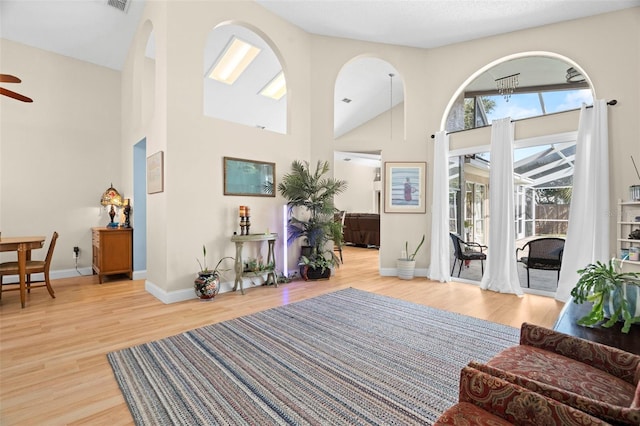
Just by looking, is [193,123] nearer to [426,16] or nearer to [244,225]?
[244,225]

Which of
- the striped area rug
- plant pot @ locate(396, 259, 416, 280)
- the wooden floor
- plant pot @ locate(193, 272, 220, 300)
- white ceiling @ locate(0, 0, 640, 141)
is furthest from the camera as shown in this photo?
plant pot @ locate(396, 259, 416, 280)

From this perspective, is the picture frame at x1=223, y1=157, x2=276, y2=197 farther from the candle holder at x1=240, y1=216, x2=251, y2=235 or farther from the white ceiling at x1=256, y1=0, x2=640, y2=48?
the white ceiling at x1=256, y1=0, x2=640, y2=48

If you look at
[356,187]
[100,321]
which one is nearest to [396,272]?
[100,321]

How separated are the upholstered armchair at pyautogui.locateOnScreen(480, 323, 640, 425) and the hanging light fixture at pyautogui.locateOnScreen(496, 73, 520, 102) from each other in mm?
4272

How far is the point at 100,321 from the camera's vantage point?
3184mm

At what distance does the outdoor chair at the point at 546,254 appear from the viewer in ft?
13.7

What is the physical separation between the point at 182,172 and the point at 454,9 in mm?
4306

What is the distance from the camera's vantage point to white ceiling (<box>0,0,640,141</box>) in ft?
13.1

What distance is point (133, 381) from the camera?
2.05 meters

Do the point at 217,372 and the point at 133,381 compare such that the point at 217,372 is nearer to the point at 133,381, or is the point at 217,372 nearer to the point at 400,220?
the point at 133,381

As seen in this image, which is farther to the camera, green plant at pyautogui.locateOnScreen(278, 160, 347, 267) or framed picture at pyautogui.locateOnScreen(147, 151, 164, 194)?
green plant at pyautogui.locateOnScreen(278, 160, 347, 267)

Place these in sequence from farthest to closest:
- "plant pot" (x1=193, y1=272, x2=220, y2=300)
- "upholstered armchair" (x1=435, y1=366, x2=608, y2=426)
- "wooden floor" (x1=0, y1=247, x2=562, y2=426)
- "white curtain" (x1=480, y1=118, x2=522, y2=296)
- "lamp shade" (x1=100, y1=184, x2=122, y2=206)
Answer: "lamp shade" (x1=100, y1=184, x2=122, y2=206), "white curtain" (x1=480, y1=118, x2=522, y2=296), "plant pot" (x1=193, y1=272, x2=220, y2=300), "wooden floor" (x1=0, y1=247, x2=562, y2=426), "upholstered armchair" (x1=435, y1=366, x2=608, y2=426)

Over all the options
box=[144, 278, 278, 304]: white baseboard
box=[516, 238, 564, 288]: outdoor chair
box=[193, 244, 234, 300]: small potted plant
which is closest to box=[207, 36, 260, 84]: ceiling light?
box=[193, 244, 234, 300]: small potted plant

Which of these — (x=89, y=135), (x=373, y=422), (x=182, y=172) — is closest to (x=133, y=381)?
(x=373, y=422)
